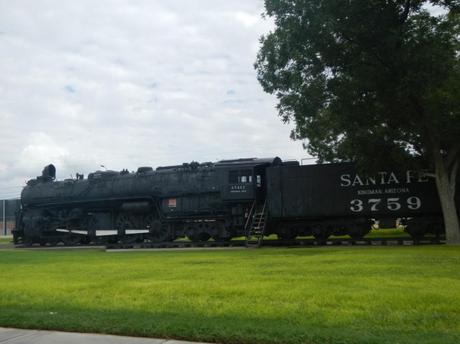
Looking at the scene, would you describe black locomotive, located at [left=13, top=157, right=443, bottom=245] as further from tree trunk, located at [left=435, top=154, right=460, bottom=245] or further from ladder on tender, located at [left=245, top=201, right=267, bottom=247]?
tree trunk, located at [left=435, top=154, right=460, bottom=245]

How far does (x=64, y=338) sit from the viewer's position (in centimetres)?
Answer: 627

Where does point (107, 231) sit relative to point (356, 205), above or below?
below

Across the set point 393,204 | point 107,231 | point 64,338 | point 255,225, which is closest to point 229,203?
point 255,225

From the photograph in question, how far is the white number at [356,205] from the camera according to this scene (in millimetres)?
22156

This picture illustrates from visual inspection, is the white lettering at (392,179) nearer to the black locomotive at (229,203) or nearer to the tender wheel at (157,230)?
the black locomotive at (229,203)

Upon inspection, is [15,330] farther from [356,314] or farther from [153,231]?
[153,231]

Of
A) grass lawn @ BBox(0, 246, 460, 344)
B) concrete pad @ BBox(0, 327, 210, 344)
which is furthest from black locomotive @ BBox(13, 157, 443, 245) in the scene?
concrete pad @ BBox(0, 327, 210, 344)

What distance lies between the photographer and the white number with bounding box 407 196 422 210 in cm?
2113

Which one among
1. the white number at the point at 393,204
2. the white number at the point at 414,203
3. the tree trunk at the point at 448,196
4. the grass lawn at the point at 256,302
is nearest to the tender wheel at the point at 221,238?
the white number at the point at 393,204

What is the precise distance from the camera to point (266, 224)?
24.2m

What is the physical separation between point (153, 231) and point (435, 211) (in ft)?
46.2

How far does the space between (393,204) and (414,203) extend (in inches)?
33.1

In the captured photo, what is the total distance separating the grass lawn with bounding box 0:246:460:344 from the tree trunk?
693 centimetres

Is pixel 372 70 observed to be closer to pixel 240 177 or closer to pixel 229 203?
pixel 240 177
